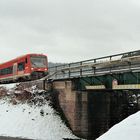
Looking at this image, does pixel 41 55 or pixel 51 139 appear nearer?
pixel 51 139

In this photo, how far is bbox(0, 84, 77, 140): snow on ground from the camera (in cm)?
3594

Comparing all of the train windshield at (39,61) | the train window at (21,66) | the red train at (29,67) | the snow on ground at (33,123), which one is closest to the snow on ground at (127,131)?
the snow on ground at (33,123)

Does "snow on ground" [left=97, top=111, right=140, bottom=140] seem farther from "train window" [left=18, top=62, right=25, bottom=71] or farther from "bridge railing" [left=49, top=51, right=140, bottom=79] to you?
"train window" [left=18, top=62, right=25, bottom=71]

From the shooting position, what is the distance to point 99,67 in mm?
34062

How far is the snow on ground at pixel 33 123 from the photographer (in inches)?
1415

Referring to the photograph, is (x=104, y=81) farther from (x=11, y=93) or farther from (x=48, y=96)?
(x=11, y=93)

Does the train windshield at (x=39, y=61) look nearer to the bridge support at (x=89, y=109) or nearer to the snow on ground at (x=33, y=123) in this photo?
the snow on ground at (x=33, y=123)

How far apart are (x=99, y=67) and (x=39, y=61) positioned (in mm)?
16672

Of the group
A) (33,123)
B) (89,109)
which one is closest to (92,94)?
(89,109)

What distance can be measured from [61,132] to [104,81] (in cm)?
716

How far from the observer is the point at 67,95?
38500 mm

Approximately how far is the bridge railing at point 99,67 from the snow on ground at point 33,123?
4.25 meters

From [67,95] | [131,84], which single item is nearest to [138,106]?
[67,95]

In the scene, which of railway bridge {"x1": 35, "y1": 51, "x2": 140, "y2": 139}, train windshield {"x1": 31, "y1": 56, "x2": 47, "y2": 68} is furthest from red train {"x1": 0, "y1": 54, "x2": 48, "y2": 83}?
railway bridge {"x1": 35, "y1": 51, "x2": 140, "y2": 139}
